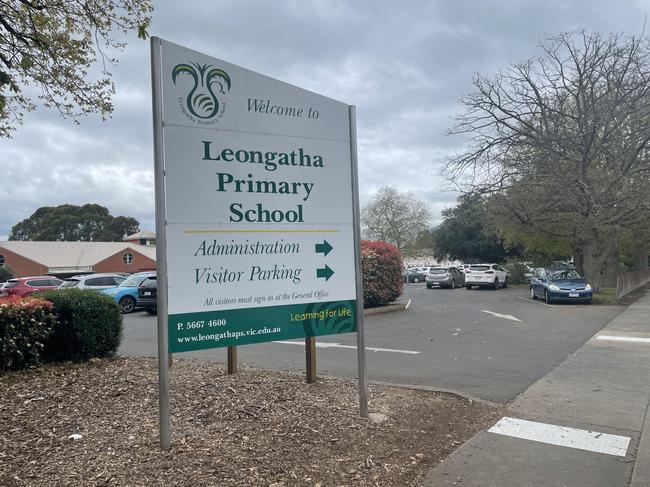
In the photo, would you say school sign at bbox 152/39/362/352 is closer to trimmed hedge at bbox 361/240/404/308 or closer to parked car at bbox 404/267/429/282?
trimmed hedge at bbox 361/240/404/308

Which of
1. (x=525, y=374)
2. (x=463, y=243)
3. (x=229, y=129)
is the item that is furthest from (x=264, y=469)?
(x=463, y=243)

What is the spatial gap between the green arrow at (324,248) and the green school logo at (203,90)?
5.00ft

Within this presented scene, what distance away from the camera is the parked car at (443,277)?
108 ft

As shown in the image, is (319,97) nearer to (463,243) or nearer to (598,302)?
(598,302)

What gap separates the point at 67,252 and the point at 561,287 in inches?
2151

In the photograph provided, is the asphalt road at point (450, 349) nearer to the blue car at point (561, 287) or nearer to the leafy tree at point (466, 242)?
the blue car at point (561, 287)

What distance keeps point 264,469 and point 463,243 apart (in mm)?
48350

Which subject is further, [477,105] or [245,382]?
[477,105]

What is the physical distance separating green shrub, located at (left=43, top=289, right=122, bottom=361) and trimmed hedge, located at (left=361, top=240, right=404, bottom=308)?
32.6ft

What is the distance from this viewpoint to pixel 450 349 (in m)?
9.82

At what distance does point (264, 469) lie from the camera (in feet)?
12.3

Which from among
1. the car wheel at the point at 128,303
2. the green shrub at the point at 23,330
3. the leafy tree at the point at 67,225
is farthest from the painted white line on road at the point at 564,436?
the leafy tree at the point at 67,225

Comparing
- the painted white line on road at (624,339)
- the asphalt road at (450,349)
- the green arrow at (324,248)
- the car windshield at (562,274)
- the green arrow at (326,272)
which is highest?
the green arrow at (324,248)

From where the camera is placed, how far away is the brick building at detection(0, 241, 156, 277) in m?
54.0
